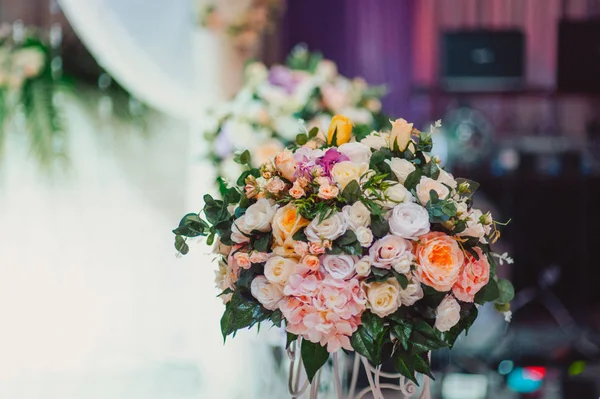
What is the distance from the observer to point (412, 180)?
4.77ft

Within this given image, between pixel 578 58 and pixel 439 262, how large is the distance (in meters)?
4.07

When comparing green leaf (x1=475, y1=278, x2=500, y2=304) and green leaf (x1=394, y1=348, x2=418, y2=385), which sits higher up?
green leaf (x1=475, y1=278, x2=500, y2=304)

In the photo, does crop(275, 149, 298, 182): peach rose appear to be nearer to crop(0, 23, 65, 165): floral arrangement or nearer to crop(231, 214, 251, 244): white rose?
crop(231, 214, 251, 244): white rose

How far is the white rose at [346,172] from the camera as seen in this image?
1423 millimetres

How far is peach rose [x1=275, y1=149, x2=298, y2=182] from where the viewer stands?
1457mm

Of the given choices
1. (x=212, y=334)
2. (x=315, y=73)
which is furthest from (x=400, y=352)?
(x=212, y=334)

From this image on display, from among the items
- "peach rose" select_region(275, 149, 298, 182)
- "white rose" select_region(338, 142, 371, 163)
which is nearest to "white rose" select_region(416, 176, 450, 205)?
"white rose" select_region(338, 142, 371, 163)

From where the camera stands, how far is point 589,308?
5773 millimetres

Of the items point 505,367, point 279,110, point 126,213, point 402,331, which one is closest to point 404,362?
point 402,331

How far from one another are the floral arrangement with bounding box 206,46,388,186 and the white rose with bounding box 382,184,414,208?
1.40 meters

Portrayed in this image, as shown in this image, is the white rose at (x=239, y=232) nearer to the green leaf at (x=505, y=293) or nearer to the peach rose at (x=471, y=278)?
the peach rose at (x=471, y=278)

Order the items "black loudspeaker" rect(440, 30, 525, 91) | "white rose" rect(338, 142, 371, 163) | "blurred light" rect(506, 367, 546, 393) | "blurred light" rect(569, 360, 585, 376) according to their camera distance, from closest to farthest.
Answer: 1. "white rose" rect(338, 142, 371, 163)
2. "blurred light" rect(506, 367, 546, 393)
3. "blurred light" rect(569, 360, 585, 376)
4. "black loudspeaker" rect(440, 30, 525, 91)

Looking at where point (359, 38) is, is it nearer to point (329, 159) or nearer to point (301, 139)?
point (301, 139)

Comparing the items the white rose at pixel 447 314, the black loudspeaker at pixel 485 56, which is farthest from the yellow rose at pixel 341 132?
the black loudspeaker at pixel 485 56
